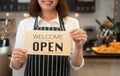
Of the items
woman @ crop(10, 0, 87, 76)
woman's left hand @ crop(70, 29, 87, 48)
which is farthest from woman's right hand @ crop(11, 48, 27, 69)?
woman's left hand @ crop(70, 29, 87, 48)

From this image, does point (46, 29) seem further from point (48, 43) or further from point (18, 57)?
point (18, 57)

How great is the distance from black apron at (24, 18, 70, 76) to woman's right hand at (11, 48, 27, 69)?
0.06 meters

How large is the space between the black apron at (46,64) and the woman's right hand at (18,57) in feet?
0.20

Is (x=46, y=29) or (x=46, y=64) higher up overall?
(x=46, y=29)

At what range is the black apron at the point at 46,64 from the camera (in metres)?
1.15

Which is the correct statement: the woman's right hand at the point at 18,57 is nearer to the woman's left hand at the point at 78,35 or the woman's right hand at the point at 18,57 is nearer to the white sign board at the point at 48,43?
the white sign board at the point at 48,43

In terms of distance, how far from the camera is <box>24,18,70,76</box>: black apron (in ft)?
3.77

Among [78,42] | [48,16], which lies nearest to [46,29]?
[48,16]

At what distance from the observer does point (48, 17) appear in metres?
1.18

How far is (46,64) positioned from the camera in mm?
1150

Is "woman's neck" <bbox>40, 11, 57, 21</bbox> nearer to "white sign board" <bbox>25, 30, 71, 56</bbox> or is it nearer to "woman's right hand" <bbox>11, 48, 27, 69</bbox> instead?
"white sign board" <bbox>25, 30, 71, 56</bbox>

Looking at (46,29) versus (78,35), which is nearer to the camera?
(78,35)

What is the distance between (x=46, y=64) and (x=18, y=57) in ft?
0.54

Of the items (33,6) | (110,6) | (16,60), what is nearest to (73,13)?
(110,6)
